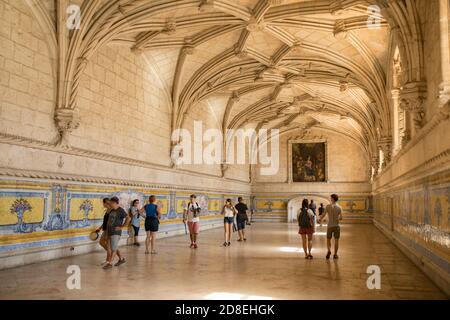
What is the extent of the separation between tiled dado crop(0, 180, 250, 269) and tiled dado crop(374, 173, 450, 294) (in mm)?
7477

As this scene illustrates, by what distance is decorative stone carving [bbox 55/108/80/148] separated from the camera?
9312 mm

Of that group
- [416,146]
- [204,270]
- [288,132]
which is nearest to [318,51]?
[416,146]

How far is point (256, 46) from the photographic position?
1437 centimetres

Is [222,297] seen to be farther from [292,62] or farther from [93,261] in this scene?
[292,62]

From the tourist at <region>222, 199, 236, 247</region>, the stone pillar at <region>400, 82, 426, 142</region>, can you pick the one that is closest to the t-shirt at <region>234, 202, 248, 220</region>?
the tourist at <region>222, 199, 236, 247</region>

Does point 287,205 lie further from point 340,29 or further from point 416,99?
point 416,99

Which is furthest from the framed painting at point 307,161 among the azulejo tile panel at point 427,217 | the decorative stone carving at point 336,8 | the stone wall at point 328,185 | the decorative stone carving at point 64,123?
the decorative stone carving at point 64,123

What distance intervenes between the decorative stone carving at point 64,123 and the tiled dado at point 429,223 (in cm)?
748

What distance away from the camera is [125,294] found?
550cm

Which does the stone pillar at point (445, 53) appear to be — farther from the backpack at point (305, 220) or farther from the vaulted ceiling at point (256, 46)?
the backpack at point (305, 220)

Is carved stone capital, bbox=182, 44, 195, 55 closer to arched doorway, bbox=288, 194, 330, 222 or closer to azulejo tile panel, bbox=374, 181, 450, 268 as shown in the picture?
azulejo tile panel, bbox=374, 181, 450, 268

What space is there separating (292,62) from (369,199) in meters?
14.4

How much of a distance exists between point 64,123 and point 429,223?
7.69m

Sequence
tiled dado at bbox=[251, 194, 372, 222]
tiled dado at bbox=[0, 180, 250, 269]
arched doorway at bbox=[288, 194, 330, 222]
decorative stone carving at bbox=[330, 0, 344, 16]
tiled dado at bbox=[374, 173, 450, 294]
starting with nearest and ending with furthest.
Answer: tiled dado at bbox=[374, 173, 450, 294]
tiled dado at bbox=[0, 180, 250, 269]
decorative stone carving at bbox=[330, 0, 344, 16]
tiled dado at bbox=[251, 194, 372, 222]
arched doorway at bbox=[288, 194, 330, 222]
